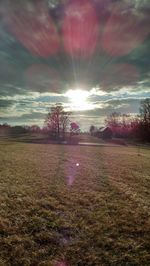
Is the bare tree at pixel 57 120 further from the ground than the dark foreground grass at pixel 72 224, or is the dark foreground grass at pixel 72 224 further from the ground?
the bare tree at pixel 57 120

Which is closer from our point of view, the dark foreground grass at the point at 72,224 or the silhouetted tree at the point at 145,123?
the dark foreground grass at the point at 72,224

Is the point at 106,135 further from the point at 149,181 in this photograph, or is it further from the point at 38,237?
the point at 38,237

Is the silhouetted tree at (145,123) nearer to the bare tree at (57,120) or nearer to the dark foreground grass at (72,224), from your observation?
the bare tree at (57,120)

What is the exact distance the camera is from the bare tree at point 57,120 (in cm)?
5503

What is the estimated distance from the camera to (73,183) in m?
9.13

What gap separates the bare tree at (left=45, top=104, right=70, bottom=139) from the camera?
55031mm

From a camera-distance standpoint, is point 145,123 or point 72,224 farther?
point 145,123

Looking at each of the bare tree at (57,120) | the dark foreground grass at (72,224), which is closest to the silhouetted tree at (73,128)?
the bare tree at (57,120)

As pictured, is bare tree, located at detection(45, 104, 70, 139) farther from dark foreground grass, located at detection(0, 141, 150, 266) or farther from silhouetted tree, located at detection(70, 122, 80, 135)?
dark foreground grass, located at detection(0, 141, 150, 266)

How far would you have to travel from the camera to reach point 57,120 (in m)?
55.5

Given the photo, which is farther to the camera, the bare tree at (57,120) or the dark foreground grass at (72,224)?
the bare tree at (57,120)

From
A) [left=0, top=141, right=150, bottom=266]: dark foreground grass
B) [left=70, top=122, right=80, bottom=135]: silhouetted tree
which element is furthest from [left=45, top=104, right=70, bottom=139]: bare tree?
[left=0, top=141, right=150, bottom=266]: dark foreground grass

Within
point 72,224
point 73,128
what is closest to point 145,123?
point 73,128

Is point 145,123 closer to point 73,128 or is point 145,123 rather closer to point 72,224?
point 73,128
